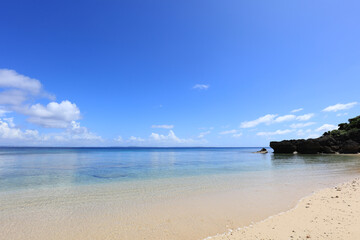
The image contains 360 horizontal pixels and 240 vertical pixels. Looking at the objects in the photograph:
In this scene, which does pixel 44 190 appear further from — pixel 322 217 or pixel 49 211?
pixel 322 217

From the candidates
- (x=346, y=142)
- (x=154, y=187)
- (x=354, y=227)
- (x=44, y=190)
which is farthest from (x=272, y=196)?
(x=346, y=142)

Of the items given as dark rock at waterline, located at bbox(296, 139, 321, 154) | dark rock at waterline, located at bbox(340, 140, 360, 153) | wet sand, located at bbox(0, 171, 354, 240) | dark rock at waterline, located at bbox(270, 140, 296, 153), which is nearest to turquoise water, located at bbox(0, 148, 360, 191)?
wet sand, located at bbox(0, 171, 354, 240)

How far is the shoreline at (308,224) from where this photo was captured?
5988 millimetres

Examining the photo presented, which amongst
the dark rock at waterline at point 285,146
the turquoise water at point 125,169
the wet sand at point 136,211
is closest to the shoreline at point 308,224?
the wet sand at point 136,211

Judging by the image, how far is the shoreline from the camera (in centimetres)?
599

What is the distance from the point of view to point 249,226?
7043 millimetres

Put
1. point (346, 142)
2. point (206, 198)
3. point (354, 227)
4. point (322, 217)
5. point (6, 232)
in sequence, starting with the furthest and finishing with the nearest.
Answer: point (346, 142)
point (206, 198)
point (322, 217)
point (6, 232)
point (354, 227)

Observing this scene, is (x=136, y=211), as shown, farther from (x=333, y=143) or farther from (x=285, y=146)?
(x=285, y=146)

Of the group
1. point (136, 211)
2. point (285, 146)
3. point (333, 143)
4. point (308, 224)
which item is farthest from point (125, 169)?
point (333, 143)

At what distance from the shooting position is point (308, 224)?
6844mm

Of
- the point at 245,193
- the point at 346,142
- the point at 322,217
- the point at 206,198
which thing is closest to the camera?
the point at 322,217

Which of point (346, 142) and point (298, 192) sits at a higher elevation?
point (346, 142)

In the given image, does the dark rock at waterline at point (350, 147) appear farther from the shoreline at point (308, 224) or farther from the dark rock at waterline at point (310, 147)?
the shoreline at point (308, 224)

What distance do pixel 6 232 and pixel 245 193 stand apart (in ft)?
38.3
